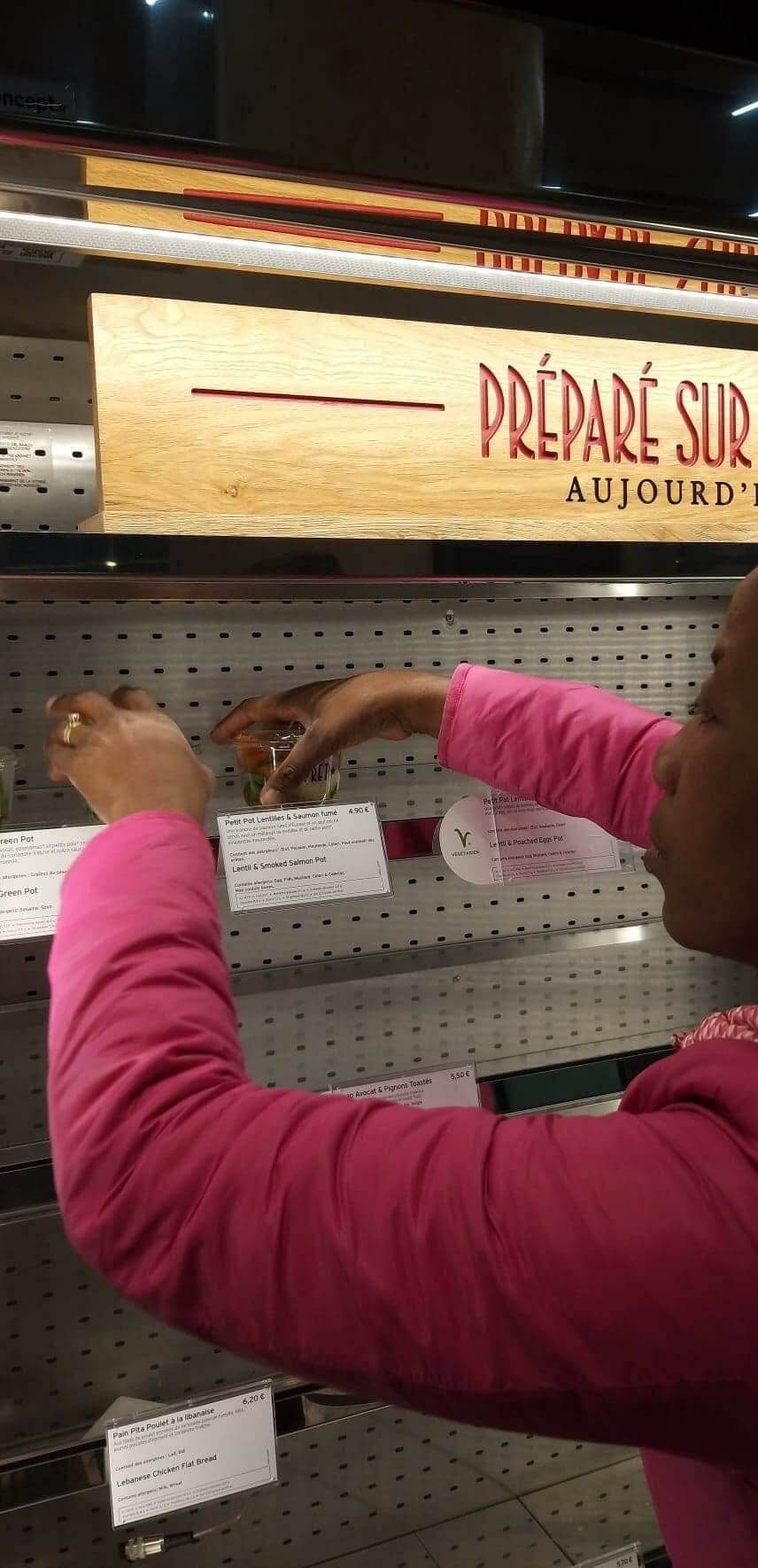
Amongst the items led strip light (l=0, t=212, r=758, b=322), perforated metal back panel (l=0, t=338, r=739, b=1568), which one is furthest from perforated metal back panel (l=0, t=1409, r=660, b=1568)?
A: led strip light (l=0, t=212, r=758, b=322)

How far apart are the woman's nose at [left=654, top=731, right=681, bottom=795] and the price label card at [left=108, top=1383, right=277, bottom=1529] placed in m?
1.04

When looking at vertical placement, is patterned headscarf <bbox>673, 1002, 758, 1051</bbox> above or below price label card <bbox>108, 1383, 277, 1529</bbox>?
above

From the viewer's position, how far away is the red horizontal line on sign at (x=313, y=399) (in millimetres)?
1303

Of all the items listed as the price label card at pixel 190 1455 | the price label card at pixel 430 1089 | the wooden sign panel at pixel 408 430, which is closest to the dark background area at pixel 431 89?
the wooden sign panel at pixel 408 430

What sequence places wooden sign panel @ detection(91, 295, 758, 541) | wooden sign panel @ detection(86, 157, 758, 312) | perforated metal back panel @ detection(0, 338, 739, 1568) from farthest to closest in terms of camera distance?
perforated metal back panel @ detection(0, 338, 739, 1568) → wooden sign panel @ detection(91, 295, 758, 541) → wooden sign panel @ detection(86, 157, 758, 312)

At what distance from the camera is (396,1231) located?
77 cm

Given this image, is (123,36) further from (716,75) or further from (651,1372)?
(651,1372)

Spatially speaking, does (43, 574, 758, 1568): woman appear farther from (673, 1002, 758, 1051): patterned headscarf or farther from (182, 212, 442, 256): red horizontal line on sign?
(182, 212, 442, 256): red horizontal line on sign

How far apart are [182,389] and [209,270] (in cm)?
13

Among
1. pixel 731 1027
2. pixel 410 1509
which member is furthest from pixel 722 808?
pixel 410 1509

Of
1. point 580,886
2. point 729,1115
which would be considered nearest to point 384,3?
point 729,1115

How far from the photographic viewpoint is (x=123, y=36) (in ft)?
3.13

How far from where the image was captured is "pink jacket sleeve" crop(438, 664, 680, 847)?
1.49 metres

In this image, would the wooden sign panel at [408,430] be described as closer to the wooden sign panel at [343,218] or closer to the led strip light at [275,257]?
the wooden sign panel at [343,218]
